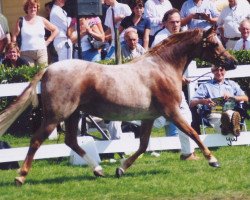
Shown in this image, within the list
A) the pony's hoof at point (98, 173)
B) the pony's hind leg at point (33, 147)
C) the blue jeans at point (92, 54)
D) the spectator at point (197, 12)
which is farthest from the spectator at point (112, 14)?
the pony's hind leg at point (33, 147)

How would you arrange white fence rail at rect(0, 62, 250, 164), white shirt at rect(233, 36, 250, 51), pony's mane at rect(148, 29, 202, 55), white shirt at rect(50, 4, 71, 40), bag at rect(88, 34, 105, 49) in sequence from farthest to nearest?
white shirt at rect(50, 4, 71, 40) < white shirt at rect(233, 36, 250, 51) < bag at rect(88, 34, 105, 49) < white fence rail at rect(0, 62, 250, 164) < pony's mane at rect(148, 29, 202, 55)

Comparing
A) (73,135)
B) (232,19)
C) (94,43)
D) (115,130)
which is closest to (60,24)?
(94,43)

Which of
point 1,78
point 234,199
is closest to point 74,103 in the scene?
point 234,199

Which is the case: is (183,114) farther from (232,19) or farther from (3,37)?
(232,19)

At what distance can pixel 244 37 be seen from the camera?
58.4 feet

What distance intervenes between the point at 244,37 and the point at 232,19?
0.99 metres

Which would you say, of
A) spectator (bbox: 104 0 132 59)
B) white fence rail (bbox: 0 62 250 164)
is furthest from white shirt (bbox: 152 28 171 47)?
spectator (bbox: 104 0 132 59)

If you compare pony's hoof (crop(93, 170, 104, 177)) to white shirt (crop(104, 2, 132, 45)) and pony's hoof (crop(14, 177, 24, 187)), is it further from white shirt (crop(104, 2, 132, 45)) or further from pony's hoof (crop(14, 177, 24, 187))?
white shirt (crop(104, 2, 132, 45))

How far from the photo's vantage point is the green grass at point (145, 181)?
11.0 m

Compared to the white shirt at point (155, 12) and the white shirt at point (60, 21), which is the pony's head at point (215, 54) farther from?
the white shirt at point (60, 21)

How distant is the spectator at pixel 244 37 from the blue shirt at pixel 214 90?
2.69 metres

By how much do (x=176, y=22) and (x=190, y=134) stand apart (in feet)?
8.84

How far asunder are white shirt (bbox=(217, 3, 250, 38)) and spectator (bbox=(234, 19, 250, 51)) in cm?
57

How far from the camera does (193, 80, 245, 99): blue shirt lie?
48.5ft
